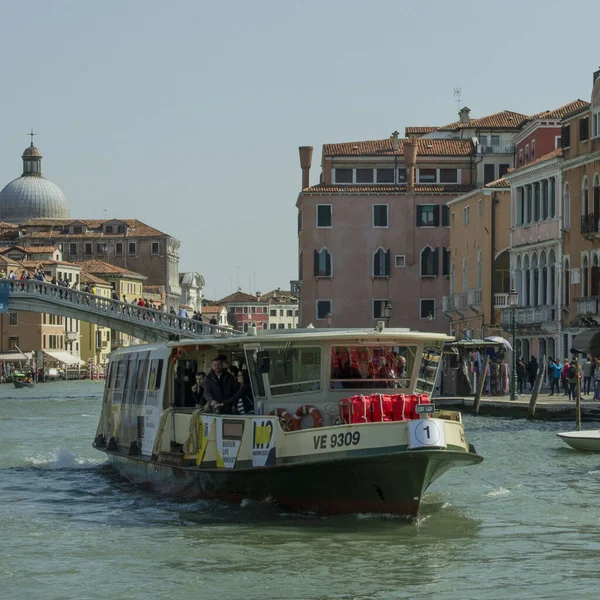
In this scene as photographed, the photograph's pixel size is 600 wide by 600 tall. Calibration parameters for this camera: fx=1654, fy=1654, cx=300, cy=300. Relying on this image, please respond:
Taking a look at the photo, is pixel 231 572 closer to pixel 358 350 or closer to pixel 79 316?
pixel 358 350

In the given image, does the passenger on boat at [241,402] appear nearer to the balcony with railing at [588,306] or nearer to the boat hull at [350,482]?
the boat hull at [350,482]

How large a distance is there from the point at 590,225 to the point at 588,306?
1.88 meters

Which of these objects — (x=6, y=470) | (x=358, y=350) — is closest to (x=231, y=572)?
(x=358, y=350)

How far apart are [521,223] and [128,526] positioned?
30.3 metres

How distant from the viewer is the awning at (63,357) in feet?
308

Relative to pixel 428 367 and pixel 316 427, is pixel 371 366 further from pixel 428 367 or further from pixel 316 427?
pixel 316 427

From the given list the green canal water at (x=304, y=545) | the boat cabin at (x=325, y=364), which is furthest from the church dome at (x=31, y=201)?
the boat cabin at (x=325, y=364)

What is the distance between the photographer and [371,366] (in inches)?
641

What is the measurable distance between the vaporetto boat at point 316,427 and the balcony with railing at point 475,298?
3112 cm

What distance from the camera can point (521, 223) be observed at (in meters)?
44.9

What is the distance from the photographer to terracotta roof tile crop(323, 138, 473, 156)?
59.3 m

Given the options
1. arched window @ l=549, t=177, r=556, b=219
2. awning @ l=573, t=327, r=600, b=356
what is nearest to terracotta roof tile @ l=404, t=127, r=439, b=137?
arched window @ l=549, t=177, r=556, b=219

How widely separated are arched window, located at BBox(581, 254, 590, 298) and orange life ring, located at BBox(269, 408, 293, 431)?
2419 cm

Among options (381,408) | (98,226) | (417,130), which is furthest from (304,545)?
(98,226)
